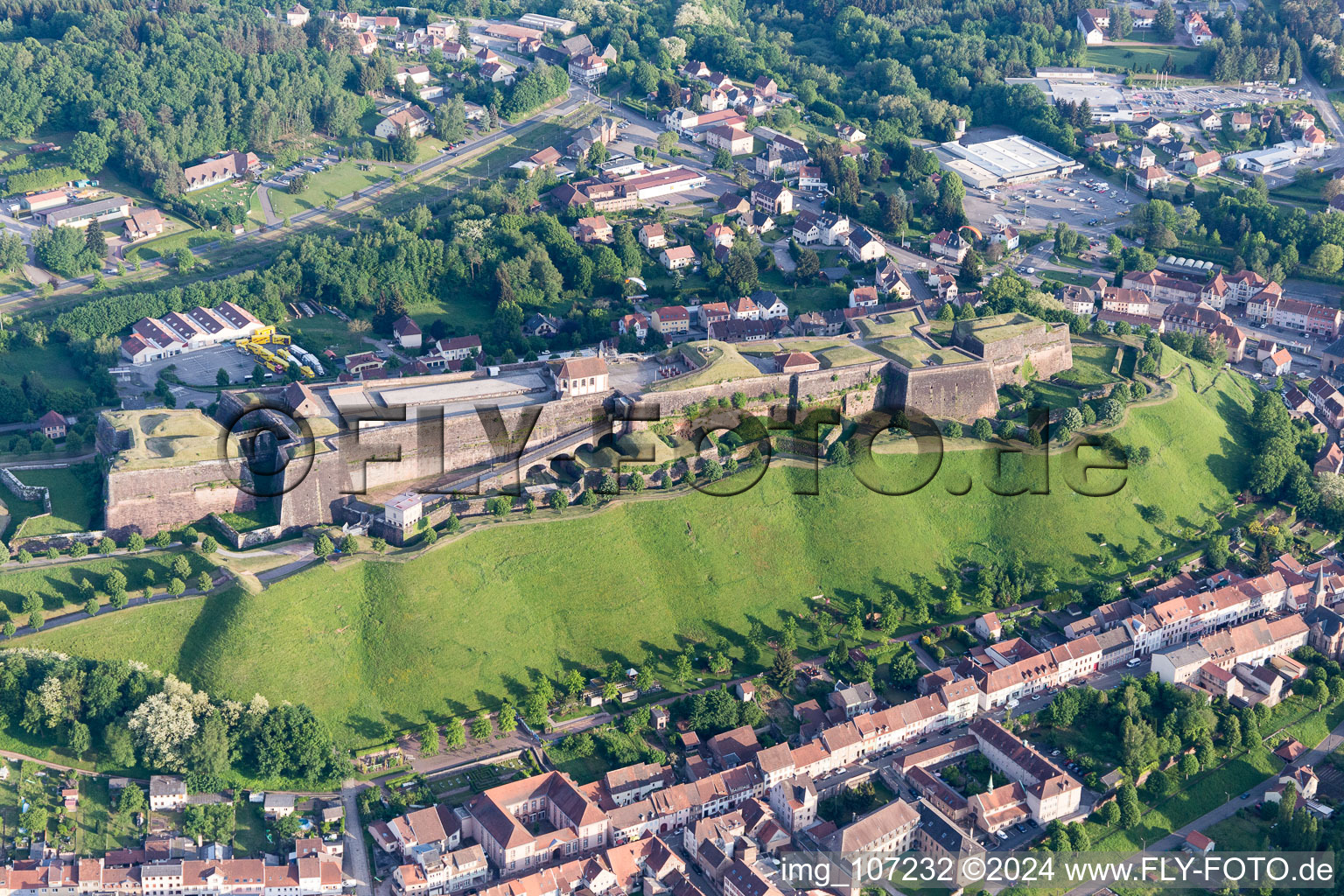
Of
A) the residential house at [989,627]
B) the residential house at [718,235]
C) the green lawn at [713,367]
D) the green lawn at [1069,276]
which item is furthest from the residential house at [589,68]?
the residential house at [989,627]

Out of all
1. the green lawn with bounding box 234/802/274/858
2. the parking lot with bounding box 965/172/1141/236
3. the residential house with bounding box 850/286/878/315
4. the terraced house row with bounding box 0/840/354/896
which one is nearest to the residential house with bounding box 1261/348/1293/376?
the parking lot with bounding box 965/172/1141/236

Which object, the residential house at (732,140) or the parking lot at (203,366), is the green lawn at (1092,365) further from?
the parking lot at (203,366)

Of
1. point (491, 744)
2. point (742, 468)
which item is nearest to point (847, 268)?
point (742, 468)

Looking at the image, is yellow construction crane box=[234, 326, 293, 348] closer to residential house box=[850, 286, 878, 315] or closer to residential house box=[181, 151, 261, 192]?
residential house box=[181, 151, 261, 192]

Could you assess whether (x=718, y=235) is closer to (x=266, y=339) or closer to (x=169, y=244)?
(x=266, y=339)

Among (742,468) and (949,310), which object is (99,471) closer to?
(742,468)

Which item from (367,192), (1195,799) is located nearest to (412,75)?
(367,192)

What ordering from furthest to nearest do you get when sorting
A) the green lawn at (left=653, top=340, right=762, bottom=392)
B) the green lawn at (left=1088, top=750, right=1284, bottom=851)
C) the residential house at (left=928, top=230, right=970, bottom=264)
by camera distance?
the residential house at (left=928, top=230, right=970, bottom=264)
the green lawn at (left=653, top=340, right=762, bottom=392)
the green lawn at (left=1088, top=750, right=1284, bottom=851)
